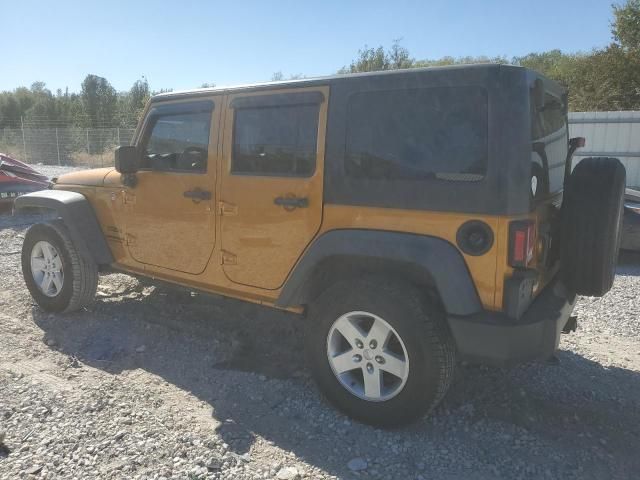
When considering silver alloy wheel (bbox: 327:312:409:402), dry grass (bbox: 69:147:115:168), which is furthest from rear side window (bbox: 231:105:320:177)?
dry grass (bbox: 69:147:115:168)

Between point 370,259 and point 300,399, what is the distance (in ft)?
3.43

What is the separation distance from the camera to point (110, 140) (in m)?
24.1

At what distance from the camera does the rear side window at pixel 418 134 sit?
8.71 ft

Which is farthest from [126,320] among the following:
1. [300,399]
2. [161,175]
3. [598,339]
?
[598,339]

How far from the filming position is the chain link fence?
24062mm

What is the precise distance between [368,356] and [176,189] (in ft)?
6.13

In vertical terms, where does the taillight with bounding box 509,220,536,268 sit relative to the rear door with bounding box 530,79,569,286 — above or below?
below

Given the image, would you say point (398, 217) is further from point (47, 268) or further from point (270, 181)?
point (47, 268)

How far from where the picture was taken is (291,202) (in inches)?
128

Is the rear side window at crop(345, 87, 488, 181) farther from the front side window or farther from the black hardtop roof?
the front side window

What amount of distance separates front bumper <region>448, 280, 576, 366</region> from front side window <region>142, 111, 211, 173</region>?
205cm

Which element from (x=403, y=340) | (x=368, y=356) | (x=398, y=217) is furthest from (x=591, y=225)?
(x=368, y=356)

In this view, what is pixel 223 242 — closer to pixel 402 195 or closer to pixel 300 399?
pixel 300 399

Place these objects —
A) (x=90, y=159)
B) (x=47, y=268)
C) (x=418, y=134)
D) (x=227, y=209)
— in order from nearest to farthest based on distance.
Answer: (x=418, y=134), (x=227, y=209), (x=47, y=268), (x=90, y=159)
